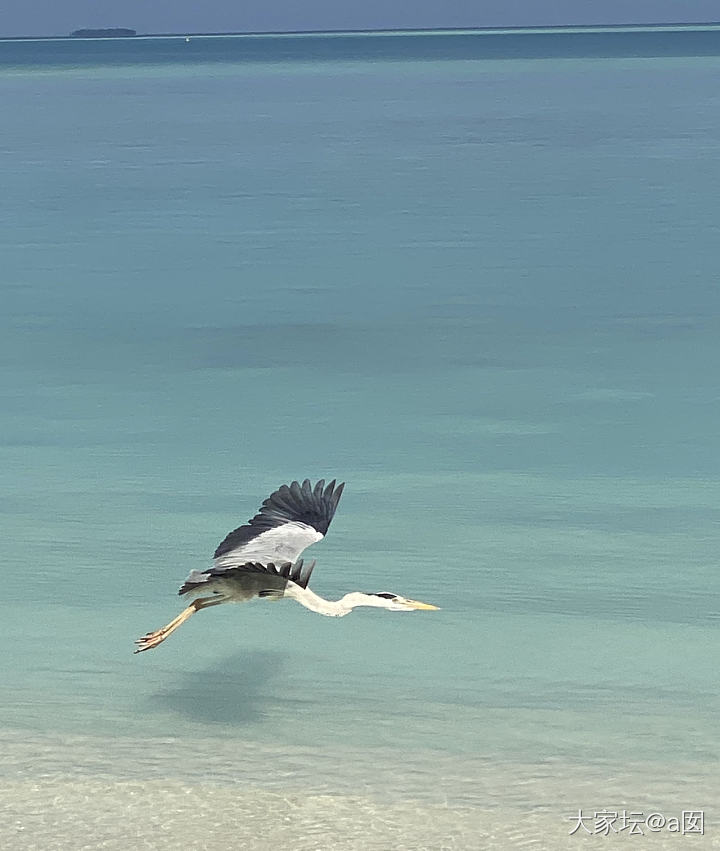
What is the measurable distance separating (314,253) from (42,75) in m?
66.2

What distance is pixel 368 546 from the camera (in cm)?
817

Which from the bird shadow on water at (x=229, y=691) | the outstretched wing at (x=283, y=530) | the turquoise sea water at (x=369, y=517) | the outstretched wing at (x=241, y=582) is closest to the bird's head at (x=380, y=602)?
the outstretched wing at (x=241, y=582)

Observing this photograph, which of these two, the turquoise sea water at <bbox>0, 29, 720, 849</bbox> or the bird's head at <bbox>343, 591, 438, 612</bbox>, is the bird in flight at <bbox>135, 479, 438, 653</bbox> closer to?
the bird's head at <bbox>343, 591, 438, 612</bbox>

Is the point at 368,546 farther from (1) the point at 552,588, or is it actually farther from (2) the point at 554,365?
(2) the point at 554,365

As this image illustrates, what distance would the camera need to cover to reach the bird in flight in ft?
19.4

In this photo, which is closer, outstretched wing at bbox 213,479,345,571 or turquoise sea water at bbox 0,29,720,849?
turquoise sea water at bbox 0,29,720,849

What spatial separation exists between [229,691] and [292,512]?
0.78 meters

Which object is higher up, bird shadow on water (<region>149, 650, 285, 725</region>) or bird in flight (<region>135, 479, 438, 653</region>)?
bird in flight (<region>135, 479, 438, 653</region>)

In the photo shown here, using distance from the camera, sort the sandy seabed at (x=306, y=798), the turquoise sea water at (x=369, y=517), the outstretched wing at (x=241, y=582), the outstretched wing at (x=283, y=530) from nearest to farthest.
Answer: the sandy seabed at (x=306, y=798), the turquoise sea water at (x=369, y=517), the outstretched wing at (x=241, y=582), the outstretched wing at (x=283, y=530)

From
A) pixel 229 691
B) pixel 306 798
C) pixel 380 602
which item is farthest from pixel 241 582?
pixel 306 798

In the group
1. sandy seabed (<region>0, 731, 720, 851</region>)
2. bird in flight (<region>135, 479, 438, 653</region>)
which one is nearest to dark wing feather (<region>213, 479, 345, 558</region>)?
bird in flight (<region>135, 479, 438, 653</region>)

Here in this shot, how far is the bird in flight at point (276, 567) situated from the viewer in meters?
5.92

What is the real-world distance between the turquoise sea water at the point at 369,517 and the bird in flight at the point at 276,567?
19.5 inches

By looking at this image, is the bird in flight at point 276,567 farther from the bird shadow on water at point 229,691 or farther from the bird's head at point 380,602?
the bird shadow on water at point 229,691
